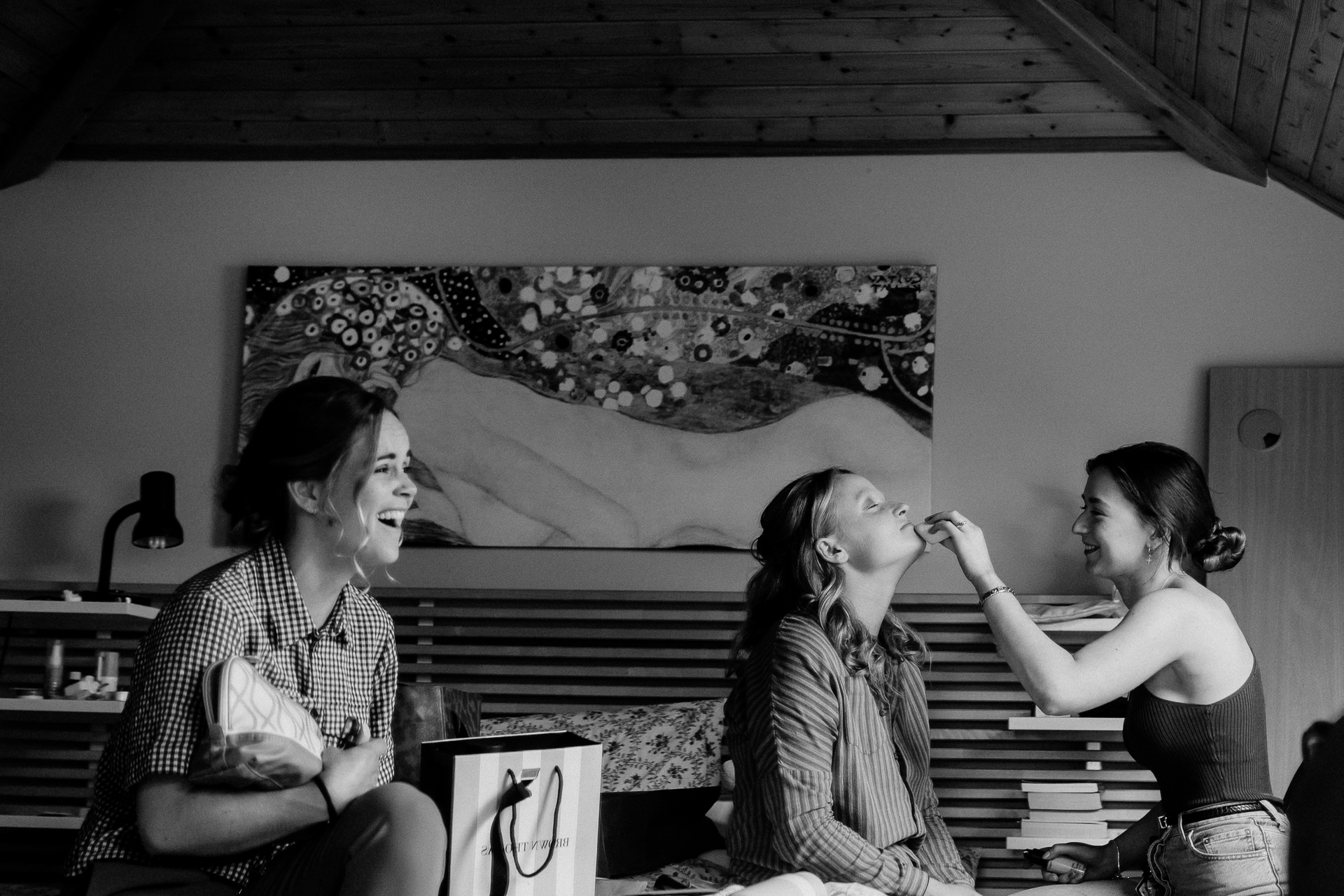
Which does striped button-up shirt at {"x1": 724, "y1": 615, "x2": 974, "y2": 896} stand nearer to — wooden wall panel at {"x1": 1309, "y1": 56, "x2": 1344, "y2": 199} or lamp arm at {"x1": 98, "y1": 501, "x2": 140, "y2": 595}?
wooden wall panel at {"x1": 1309, "y1": 56, "x2": 1344, "y2": 199}

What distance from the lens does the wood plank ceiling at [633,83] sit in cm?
420

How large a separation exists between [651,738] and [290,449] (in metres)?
2.03

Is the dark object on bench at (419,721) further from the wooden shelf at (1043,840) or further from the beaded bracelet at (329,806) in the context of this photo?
the wooden shelf at (1043,840)

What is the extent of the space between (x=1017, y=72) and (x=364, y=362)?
2.41m

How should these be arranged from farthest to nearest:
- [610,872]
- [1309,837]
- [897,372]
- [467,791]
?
[897,372]
[610,872]
[467,791]
[1309,837]

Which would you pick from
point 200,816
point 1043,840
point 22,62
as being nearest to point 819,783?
point 200,816

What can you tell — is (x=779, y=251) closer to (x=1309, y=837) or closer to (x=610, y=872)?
(x=610, y=872)

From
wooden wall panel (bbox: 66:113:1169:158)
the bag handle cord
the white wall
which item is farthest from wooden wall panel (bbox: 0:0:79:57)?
the bag handle cord

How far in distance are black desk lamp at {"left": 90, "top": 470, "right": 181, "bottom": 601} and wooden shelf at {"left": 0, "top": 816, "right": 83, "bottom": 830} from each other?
71 centimetres

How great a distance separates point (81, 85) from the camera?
454cm

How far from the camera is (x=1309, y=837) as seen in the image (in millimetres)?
704

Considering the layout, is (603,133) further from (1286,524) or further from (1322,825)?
(1322,825)

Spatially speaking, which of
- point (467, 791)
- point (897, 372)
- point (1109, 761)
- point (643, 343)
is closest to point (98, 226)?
point (643, 343)

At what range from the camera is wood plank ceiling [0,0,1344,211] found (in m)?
4.20
